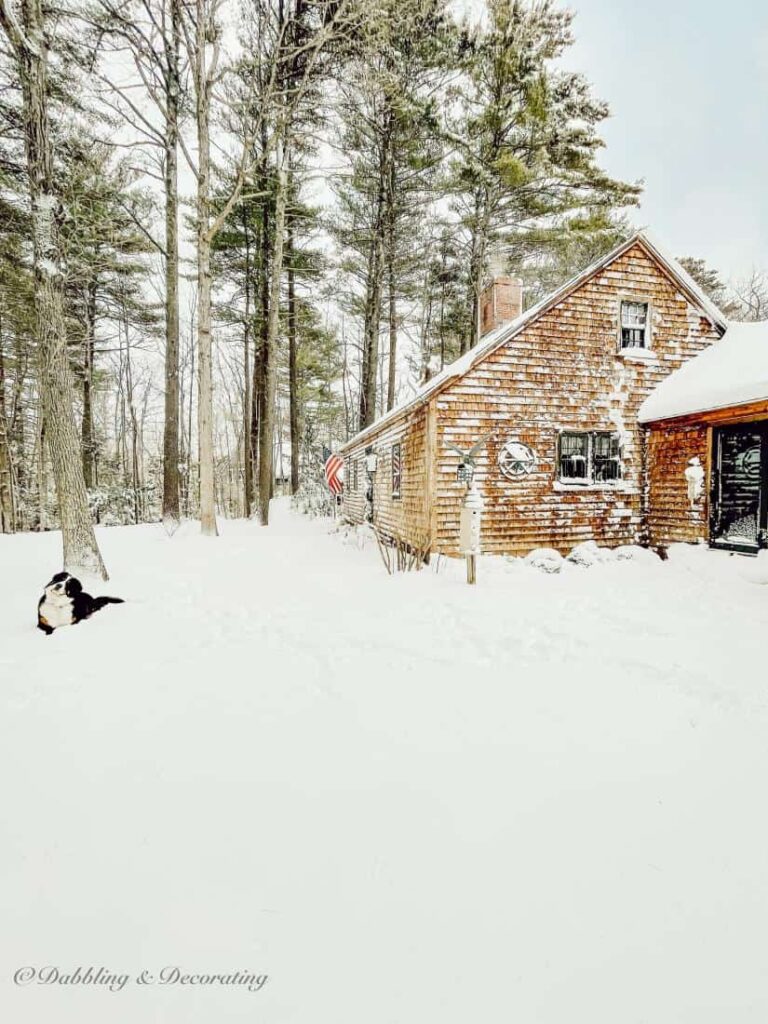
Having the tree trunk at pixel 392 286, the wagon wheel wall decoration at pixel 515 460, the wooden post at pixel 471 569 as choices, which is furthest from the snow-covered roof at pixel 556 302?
Result: the tree trunk at pixel 392 286

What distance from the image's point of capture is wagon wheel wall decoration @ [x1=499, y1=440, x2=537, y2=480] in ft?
29.2

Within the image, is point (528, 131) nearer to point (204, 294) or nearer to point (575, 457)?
point (575, 457)

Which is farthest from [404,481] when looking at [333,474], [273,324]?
[273,324]

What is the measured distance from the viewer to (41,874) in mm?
1728

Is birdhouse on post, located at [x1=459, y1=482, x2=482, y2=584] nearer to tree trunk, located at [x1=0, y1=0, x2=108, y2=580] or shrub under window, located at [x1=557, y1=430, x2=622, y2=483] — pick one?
shrub under window, located at [x1=557, y1=430, x2=622, y2=483]

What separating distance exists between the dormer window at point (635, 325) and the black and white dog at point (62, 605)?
10455 mm

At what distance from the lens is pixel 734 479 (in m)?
8.70

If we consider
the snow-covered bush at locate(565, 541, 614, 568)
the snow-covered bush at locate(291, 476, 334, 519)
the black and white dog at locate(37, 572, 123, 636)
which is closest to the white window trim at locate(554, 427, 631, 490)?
the snow-covered bush at locate(565, 541, 614, 568)

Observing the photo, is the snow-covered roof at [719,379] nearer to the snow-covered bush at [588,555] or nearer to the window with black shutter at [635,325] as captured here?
the window with black shutter at [635,325]

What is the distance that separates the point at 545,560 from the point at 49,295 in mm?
8286

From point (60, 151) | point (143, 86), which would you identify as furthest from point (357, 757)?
point (143, 86)

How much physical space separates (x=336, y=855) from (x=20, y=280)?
1676 cm

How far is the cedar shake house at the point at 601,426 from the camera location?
852 cm

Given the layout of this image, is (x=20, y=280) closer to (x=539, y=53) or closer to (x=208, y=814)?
(x=539, y=53)
